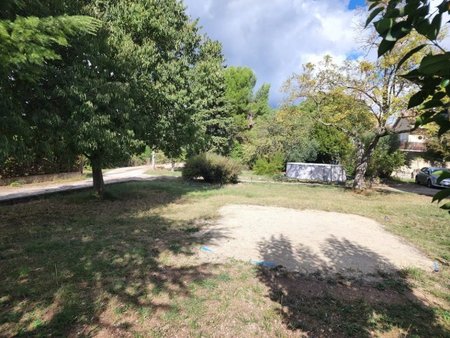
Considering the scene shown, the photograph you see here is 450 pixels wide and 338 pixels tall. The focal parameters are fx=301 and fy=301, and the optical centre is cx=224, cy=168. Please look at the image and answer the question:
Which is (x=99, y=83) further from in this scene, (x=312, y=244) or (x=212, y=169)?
(x=212, y=169)

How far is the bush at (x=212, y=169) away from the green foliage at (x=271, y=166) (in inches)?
235

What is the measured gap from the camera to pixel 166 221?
826 centimetres

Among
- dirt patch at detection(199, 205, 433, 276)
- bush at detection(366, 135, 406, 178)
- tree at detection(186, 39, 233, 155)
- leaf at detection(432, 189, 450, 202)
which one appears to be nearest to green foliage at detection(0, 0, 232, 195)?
tree at detection(186, 39, 233, 155)

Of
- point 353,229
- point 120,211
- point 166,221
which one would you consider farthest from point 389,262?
point 120,211

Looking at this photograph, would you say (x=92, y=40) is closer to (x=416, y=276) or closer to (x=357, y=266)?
(x=357, y=266)

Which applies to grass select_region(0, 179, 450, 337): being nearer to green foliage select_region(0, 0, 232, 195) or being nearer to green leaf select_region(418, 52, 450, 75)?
green foliage select_region(0, 0, 232, 195)

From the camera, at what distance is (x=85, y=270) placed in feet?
15.5

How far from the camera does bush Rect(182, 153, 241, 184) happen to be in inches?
711

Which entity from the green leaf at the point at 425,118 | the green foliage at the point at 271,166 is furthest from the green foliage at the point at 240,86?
the green leaf at the point at 425,118

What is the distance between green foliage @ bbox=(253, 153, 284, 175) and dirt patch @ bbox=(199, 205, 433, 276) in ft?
47.6

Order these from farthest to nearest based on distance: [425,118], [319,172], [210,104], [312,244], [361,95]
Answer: [210,104] < [319,172] < [361,95] < [312,244] < [425,118]

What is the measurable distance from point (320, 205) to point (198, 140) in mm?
5832

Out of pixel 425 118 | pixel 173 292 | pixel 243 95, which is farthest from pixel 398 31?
pixel 243 95

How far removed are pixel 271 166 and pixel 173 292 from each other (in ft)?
67.4
